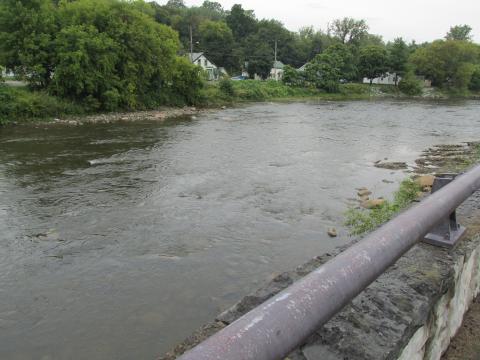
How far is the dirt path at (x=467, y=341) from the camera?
2.46 metres

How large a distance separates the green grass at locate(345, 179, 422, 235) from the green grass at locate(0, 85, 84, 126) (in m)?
22.2

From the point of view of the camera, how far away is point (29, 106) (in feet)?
82.2

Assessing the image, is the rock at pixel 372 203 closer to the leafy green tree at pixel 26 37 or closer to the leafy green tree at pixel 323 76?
the leafy green tree at pixel 26 37

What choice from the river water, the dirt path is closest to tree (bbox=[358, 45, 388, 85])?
the river water

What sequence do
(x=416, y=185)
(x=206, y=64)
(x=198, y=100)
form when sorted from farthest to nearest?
1. (x=206, y=64)
2. (x=198, y=100)
3. (x=416, y=185)

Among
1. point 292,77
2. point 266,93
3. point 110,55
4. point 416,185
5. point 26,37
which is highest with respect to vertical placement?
point 26,37

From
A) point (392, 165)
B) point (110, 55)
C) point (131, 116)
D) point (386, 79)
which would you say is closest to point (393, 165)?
point (392, 165)

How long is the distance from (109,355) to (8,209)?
21.4ft

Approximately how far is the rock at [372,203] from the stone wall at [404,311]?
7087 mm

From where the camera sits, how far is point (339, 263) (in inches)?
59.8

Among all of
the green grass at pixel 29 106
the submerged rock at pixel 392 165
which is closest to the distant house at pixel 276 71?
the green grass at pixel 29 106

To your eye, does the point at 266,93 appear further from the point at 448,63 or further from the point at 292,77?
the point at 448,63

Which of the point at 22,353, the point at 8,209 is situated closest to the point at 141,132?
the point at 8,209

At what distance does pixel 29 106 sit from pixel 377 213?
2359 centimetres
